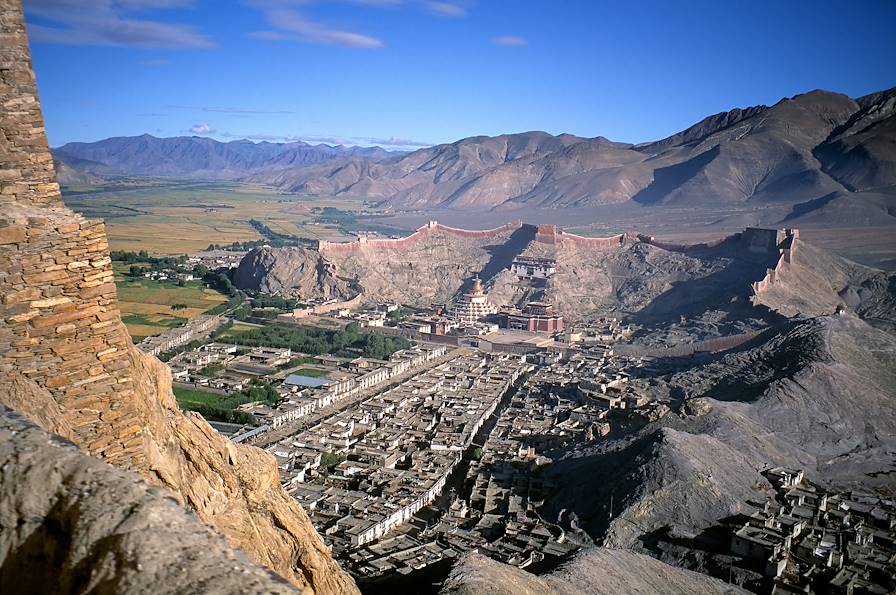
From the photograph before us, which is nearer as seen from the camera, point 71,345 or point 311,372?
point 71,345

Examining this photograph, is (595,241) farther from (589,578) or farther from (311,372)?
(589,578)

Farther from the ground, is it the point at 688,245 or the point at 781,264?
the point at 688,245

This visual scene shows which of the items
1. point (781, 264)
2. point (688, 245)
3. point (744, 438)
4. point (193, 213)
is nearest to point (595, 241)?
point (688, 245)

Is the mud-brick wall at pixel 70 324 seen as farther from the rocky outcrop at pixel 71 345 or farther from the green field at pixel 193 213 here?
the green field at pixel 193 213

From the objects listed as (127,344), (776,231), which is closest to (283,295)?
(776,231)

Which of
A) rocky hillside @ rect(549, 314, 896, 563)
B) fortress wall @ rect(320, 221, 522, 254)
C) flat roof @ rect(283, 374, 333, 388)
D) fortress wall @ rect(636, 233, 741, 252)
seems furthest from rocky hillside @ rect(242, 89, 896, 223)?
flat roof @ rect(283, 374, 333, 388)

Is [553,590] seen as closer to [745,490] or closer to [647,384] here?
[745,490]

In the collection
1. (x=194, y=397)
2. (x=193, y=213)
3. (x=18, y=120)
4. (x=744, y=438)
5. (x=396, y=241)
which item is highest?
(x=193, y=213)

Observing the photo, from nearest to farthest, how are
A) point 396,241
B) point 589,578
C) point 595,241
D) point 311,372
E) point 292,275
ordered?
point 589,578, point 311,372, point 292,275, point 595,241, point 396,241
